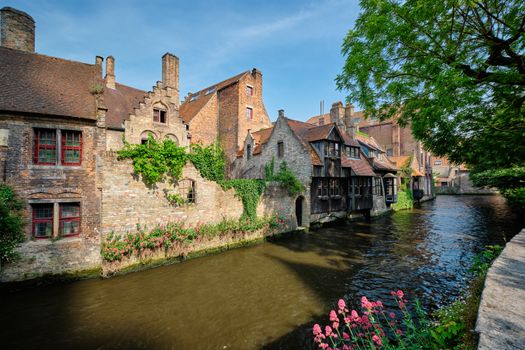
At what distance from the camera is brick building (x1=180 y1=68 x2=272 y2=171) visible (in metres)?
24.9

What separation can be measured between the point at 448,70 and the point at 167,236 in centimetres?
1238

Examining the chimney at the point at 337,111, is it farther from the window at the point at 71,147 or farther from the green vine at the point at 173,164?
the window at the point at 71,147

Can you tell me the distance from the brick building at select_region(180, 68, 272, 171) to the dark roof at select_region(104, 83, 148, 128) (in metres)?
5.28

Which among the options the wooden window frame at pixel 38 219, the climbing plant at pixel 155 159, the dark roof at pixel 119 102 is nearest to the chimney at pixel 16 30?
the dark roof at pixel 119 102

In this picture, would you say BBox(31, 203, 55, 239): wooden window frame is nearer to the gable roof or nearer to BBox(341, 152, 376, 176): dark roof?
the gable roof

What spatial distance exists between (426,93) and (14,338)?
514 inches

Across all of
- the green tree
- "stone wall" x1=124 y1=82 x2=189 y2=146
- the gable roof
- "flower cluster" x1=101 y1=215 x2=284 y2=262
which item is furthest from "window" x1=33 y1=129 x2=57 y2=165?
the gable roof

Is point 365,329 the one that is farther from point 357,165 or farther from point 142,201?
point 357,165

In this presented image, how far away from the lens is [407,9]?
18.4 feet

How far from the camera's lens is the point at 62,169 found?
10.1m

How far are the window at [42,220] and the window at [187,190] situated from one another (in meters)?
5.39

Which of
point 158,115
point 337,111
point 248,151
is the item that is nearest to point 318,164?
point 248,151

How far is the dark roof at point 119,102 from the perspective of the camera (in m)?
17.7

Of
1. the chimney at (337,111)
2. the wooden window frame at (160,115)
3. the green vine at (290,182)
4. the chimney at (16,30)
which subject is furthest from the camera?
the chimney at (337,111)
